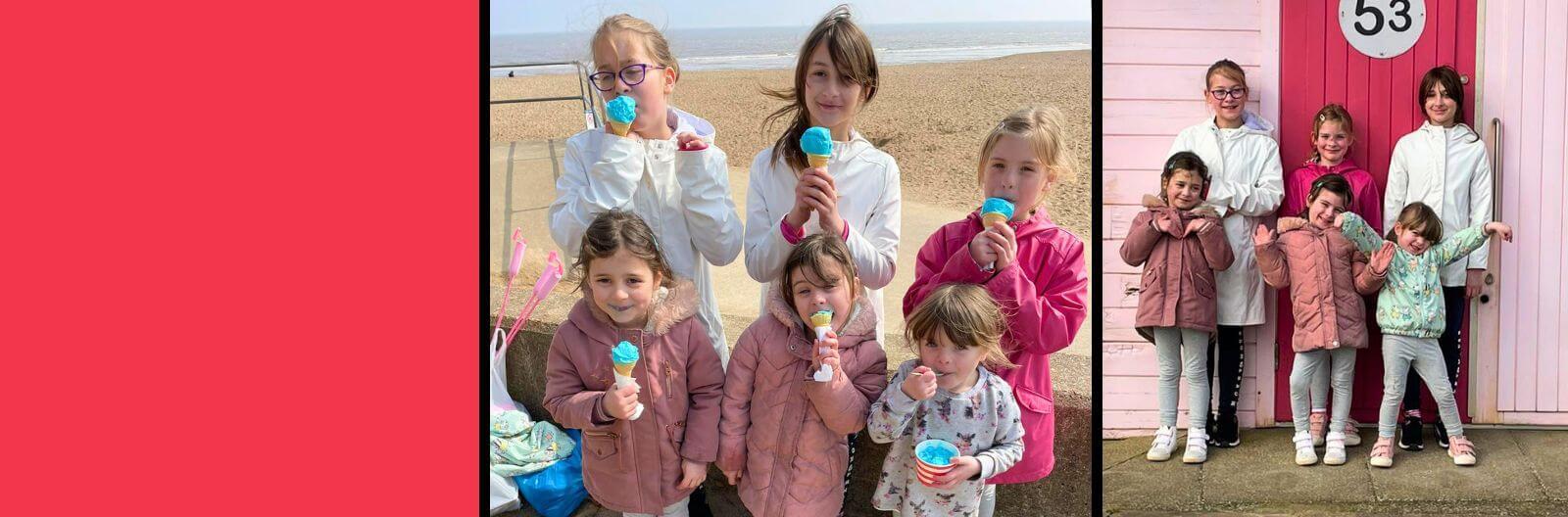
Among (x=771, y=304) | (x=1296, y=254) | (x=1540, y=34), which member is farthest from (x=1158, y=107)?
(x=771, y=304)

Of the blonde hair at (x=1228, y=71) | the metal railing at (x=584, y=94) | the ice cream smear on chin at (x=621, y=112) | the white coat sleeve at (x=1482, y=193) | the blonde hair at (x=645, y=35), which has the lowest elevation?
the white coat sleeve at (x=1482, y=193)

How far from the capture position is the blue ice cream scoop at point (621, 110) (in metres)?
3.97

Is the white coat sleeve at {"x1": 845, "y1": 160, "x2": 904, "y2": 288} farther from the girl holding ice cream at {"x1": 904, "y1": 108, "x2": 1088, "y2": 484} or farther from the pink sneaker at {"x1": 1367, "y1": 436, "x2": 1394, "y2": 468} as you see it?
the pink sneaker at {"x1": 1367, "y1": 436, "x2": 1394, "y2": 468}

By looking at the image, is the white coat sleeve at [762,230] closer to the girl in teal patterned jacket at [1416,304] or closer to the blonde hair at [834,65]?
the blonde hair at [834,65]

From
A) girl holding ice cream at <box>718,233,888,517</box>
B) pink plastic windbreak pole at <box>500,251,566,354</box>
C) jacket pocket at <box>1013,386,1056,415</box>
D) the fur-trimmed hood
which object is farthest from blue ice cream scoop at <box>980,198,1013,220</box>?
pink plastic windbreak pole at <box>500,251,566,354</box>

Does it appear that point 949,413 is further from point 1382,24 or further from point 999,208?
point 1382,24

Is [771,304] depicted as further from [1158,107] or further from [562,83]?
[1158,107]

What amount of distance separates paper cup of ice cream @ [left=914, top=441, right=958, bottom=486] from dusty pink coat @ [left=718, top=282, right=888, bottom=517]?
0.21 meters

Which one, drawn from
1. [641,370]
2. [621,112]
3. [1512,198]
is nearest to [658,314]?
[641,370]

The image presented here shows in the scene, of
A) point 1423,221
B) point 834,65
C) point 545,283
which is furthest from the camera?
point 1423,221

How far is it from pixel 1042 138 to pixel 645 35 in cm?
117

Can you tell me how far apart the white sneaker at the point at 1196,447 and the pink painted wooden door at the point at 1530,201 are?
1.15m

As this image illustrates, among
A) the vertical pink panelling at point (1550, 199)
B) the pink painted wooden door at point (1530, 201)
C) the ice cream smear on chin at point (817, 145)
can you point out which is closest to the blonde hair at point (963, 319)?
the ice cream smear on chin at point (817, 145)

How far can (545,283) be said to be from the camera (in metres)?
4.39
